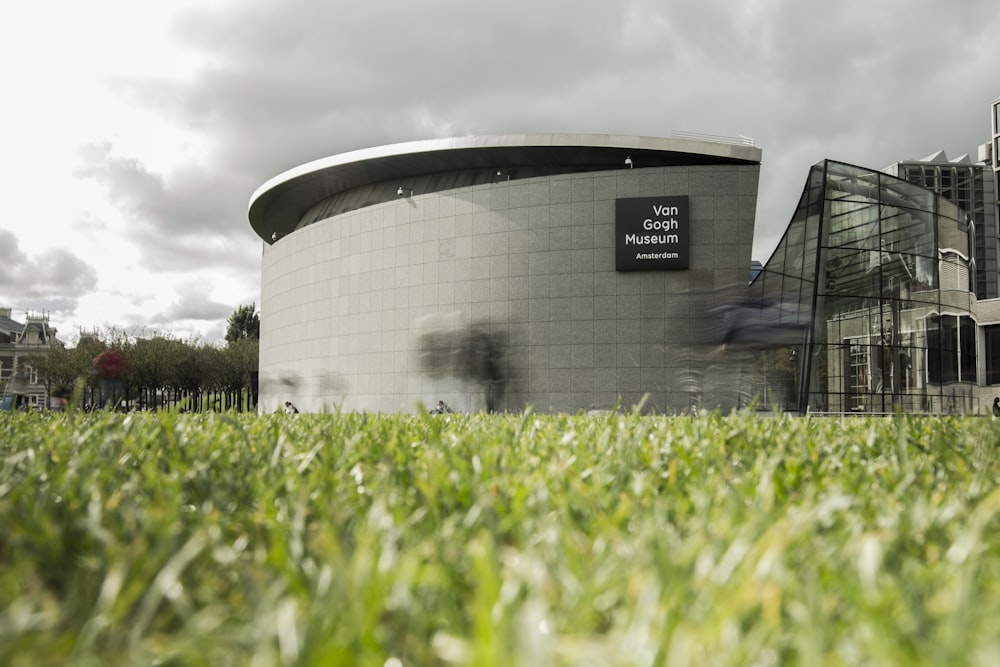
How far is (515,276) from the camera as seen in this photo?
37.2m

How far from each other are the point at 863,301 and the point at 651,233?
11.7 metres

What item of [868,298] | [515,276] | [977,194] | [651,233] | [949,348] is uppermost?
[977,194]

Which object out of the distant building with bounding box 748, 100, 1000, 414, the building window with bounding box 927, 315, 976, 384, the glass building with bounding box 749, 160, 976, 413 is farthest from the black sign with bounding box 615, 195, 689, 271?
the building window with bounding box 927, 315, 976, 384

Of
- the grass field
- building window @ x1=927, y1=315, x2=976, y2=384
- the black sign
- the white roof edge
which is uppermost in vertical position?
the white roof edge

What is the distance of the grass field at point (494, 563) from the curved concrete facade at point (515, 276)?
3106 cm

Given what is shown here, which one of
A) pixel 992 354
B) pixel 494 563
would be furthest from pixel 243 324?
pixel 494 563

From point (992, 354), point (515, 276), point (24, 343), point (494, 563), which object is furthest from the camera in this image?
point (24, 343)

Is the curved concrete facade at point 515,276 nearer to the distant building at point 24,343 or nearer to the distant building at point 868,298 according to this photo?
the distant building at point 868,298

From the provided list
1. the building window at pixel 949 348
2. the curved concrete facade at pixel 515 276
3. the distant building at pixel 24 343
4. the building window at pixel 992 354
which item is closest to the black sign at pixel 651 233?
the curved concrete facade at pixel 515 276

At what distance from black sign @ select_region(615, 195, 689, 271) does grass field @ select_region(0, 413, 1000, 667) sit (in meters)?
33.8

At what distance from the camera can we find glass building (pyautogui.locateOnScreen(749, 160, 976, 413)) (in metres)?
25.8

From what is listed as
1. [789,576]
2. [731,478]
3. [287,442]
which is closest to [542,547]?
[789,576]

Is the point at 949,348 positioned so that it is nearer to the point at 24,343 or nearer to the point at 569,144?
the point at 569,144

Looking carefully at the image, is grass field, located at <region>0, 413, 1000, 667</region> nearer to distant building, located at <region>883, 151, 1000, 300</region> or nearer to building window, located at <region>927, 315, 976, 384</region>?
building window, located at <region>927, 315, 976, 384</region>
